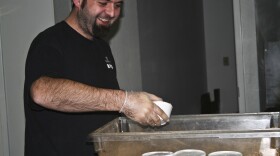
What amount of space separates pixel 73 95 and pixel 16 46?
1.02m

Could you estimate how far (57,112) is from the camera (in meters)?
1.15

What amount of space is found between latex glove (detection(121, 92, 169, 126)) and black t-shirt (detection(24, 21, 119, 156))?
24 centimetres

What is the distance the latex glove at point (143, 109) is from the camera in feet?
3.15

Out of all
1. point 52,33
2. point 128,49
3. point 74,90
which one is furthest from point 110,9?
point 128,49

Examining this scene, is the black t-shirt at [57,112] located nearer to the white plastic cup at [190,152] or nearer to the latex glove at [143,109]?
the latex glove at [143,109]

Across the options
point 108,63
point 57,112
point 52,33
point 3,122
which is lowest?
point 3,122

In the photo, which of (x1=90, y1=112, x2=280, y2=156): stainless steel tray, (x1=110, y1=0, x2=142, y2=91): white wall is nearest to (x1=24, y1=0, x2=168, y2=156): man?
(x1=90, y1=112, x2=280, y2=156): stainless steel tray

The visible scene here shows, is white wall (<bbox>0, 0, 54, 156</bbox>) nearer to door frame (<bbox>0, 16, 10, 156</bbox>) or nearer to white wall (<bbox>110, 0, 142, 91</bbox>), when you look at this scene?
door frame (<bbox>0, 16, 10, 156</bbox>)

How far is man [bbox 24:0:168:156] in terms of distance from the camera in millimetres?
977

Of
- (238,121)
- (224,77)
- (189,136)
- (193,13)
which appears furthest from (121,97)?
(224,77)

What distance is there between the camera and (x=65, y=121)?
1146 mm

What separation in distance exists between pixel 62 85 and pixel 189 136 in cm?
39

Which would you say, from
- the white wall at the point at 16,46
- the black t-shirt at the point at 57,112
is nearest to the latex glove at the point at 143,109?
the black t-shirt at the point at 57,112

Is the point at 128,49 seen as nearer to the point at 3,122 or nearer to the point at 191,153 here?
the point at 3,122
